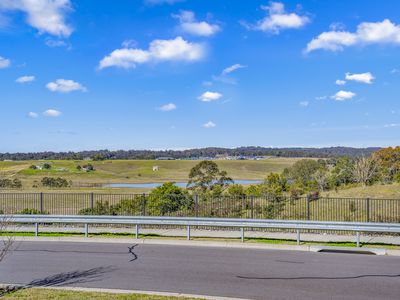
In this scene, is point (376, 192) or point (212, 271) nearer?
point (212, 271)

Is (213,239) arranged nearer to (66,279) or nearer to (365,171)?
(66,279)

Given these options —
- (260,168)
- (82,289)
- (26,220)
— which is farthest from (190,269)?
(260,168)

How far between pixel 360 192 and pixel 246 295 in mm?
26061

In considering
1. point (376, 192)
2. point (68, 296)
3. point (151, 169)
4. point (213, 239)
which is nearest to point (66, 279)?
point (68, 296)

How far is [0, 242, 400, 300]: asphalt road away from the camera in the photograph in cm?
882

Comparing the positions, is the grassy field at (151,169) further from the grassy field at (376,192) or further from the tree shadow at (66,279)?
the tree shadow at (66,279)

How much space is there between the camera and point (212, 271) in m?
10.5

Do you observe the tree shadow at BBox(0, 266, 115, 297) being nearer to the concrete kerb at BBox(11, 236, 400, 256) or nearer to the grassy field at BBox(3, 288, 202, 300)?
the grassy field at BBox(3, 288, 202, 300)

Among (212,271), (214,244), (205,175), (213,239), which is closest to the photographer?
(212,271)

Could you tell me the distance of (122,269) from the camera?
10.7 m

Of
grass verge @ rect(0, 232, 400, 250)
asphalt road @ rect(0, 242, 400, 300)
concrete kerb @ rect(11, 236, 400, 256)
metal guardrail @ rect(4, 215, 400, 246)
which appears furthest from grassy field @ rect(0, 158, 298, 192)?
asphalt road @ rect(0, 242, 400, 300)

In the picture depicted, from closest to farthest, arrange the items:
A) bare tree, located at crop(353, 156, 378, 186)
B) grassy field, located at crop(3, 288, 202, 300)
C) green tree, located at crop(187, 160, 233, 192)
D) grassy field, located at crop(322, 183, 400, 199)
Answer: grassy field, located at crop(3, 288, 202, 300) → grassy field, located at crop(322, 183, 400, 199) → bare tree, located at crop(353, 156, 378, 186) → green tree, located at crop(187, 160, 233, 192)

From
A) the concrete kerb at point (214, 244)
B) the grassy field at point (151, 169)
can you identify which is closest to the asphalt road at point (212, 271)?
the concrete kerb at point (214, 244)

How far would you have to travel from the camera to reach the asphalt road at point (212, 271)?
28.9 feet
